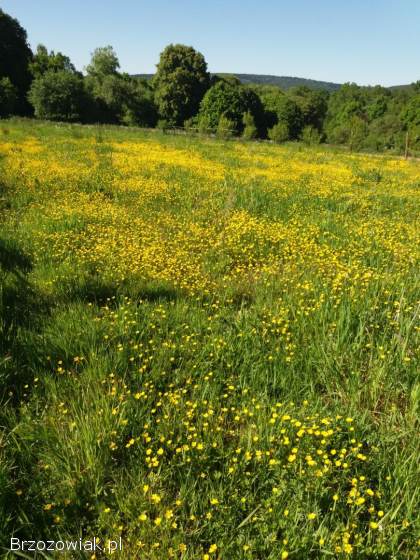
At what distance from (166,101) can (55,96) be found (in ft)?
84.8

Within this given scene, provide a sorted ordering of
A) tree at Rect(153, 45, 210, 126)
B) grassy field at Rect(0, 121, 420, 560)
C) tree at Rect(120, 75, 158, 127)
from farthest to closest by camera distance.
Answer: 1. tree at Rect(153, 45, 210, 126)
2. tree at Rect(120, 75, 158, 127)
3. grassy field at Rect(0, 121, 420, 560)

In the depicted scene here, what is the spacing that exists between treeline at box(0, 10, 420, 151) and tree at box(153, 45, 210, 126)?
0.18 metres

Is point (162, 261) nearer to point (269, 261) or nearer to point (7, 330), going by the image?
point (269, 261)

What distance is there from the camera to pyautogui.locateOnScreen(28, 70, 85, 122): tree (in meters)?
52.6

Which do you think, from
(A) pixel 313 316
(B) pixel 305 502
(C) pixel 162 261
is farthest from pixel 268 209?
(B) pixel 305 502

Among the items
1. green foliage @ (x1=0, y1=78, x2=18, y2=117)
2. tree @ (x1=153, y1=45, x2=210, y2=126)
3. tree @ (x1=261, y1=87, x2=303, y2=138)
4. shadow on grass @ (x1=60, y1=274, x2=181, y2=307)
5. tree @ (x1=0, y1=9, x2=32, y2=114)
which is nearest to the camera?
shadow on grass @ (x1=60, y1=274, x2=181, y2=307)

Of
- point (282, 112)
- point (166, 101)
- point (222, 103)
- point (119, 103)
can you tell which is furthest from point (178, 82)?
point (282, 112)

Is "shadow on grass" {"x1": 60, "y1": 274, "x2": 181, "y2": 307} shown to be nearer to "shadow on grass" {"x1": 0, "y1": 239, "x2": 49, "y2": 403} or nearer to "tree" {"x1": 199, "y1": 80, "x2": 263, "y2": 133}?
"shadow on grass" {"x1": 0, "y1": 239, "x2": 49, "y2": 403}

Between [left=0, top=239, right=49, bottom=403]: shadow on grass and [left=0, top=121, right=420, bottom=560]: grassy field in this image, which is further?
[left=0, top=239, right=49, bottom=403]: shadow on grass

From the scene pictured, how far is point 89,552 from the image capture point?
2.19 m

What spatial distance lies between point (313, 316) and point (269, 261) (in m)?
2.24

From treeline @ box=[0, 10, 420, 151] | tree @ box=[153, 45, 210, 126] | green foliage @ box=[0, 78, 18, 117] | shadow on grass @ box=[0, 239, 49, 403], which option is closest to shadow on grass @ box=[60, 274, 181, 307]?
shadow on grass @ box=[0, 239, 49, 403]

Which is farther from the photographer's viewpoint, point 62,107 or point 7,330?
point 62,107

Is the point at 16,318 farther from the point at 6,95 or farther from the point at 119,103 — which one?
the point at 119,103
